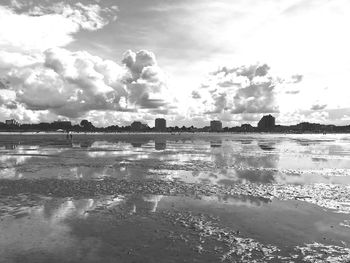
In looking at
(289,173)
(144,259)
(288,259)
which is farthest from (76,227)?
(289,173)

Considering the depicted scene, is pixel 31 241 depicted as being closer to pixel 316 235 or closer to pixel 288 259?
pixel 288 259

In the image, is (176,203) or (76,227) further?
(176,203)

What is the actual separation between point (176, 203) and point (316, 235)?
787cm

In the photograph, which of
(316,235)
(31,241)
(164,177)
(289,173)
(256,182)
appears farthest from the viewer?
(289,173)

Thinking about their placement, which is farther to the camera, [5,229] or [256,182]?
[256,182]

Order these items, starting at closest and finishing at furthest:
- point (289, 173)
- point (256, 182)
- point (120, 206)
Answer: point (120, 206)
point (256, 182)
point (289, 173)

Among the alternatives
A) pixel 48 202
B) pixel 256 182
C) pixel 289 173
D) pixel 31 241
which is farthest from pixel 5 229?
pixel 289 173

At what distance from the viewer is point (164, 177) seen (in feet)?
92.8

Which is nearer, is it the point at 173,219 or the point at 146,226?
the point at 146,226

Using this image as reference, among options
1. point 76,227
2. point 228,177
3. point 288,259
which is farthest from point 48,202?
point 228,177

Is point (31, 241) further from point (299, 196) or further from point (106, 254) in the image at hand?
point (299, 196)

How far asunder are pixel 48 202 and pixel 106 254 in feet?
29.3

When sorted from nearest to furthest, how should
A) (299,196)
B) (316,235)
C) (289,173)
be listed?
1. (316,235)
2. (299,196)
3. (289,173)

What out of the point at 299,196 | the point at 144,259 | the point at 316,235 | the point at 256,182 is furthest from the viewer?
the point at 256,182
